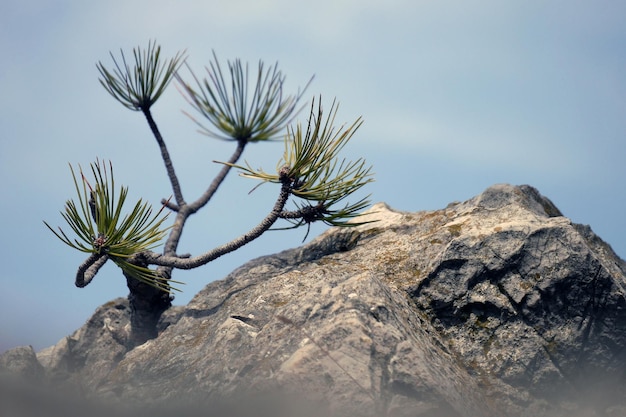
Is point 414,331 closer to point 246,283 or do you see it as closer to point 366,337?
point 366,337

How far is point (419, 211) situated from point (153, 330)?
2866 mm

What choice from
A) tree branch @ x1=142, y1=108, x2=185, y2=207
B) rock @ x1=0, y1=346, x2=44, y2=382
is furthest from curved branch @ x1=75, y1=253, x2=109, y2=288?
tree branch @ x1=142, y1=108, x2=185, y2=207

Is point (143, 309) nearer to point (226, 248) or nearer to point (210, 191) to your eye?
point (226, 248)

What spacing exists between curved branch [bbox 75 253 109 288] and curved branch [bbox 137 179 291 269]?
0.46 m

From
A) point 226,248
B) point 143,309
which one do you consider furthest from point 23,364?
point 226,248

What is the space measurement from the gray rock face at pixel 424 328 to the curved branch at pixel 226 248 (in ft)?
1.08

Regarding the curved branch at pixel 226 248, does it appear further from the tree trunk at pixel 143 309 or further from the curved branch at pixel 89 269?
the curved branch at pixel 89 269

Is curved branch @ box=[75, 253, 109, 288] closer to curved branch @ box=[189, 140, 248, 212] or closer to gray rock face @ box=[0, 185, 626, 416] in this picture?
gray rock face @ box=[0, 185, 626, 416]

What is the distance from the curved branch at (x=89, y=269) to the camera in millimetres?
5953

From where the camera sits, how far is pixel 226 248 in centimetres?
623

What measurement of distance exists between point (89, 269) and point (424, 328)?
10.9 feet

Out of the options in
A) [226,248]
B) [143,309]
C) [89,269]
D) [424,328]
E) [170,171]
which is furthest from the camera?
[170,171]

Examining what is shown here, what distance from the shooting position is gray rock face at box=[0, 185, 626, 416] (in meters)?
4.17

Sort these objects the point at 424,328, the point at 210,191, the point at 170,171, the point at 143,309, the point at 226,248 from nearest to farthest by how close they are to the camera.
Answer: the point at 424,328, the point at 226,248, the point at 143,309, the point at 170,171, the point at 210,191
